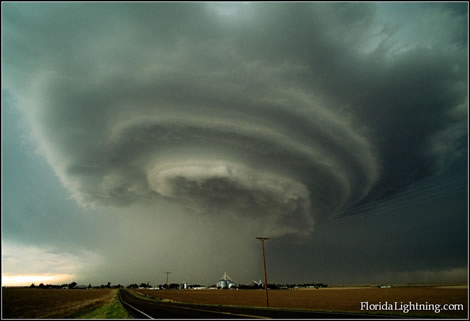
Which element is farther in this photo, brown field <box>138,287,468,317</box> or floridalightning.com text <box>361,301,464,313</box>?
brown field <box>138,287,468,317</box>

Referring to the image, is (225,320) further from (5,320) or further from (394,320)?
(5,320)

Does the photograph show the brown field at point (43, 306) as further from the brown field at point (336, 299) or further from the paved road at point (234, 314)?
the brown field at point (336, 299)

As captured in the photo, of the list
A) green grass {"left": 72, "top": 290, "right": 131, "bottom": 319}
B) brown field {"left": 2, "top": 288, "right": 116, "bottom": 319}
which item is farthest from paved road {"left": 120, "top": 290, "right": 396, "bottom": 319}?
brown field {"left": 2, "top": 288, "right": 116, "bottom": 319}

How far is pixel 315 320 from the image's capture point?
27.2 m

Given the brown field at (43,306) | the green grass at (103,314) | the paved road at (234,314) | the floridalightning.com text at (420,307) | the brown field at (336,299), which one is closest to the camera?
the paved road at (234,314)

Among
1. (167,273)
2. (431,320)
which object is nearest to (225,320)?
(431,320)

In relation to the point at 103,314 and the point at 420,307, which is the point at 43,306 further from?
the point at 420,307

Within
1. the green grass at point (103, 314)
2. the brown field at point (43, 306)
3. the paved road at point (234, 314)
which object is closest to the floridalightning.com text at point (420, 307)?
the paved road at point (234, 314)

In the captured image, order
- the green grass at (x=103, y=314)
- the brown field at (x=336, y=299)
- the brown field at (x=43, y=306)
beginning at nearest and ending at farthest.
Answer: the green grass at (x=103, y=314) < the brown field at (x=43, y=306) < the brown field at (x=336, y=299)

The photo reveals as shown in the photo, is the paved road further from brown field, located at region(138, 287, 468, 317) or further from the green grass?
brown field, located at region(138, 287, 468, 317)

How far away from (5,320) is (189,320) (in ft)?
79.3

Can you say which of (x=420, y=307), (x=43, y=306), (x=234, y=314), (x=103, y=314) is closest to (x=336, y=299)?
(x=420, y=307)

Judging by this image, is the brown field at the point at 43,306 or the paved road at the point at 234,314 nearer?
the paved road at the point at 234,314

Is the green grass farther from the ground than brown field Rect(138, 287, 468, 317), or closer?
farther from the ground
